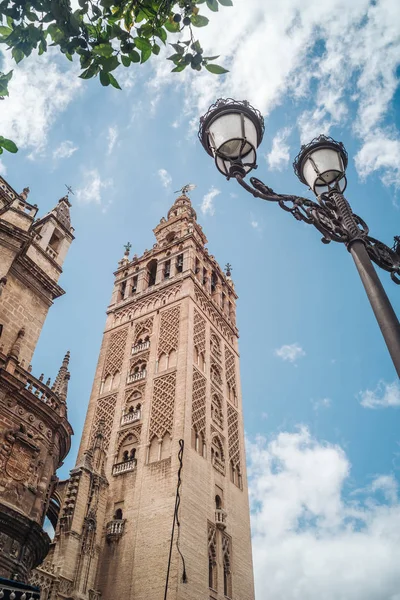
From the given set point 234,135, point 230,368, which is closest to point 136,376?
point 230,368

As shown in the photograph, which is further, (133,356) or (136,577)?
(133,356)

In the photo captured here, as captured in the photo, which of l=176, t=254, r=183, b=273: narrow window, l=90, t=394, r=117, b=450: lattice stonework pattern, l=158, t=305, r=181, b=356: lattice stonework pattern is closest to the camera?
l=90, t=394, r=117, b=450: lattice stonework pattern

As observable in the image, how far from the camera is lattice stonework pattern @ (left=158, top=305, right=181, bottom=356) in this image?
25.7 m

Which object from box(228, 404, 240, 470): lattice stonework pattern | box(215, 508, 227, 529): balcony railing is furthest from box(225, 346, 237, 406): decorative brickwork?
box(215, 508, 227, 529): balcony railing

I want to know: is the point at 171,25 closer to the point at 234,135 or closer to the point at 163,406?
the point at 234,135

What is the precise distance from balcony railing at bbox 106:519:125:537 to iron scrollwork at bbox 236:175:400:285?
17.1 metres

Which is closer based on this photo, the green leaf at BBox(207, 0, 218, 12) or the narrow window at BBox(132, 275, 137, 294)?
the green leaf at BBox(207, 0, 218, 12)

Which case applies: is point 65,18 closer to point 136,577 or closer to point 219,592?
point 136,577

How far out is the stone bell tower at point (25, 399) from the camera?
1076cm

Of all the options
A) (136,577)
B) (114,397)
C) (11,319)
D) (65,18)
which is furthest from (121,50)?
(114,397)

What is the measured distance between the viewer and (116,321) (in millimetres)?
30203

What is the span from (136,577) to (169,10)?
1794cm

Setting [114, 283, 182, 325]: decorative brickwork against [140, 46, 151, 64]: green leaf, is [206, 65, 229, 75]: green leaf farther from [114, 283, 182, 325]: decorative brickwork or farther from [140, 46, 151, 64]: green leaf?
[114, 283, 182, 325]: decorative brickwork

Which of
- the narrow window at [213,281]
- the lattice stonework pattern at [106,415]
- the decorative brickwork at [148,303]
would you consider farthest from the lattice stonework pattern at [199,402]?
the narrow window at [213,281]
